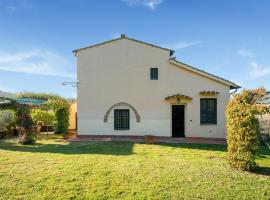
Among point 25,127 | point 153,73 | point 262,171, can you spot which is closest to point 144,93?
point 153,73

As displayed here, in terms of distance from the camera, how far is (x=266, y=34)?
59.3 ft

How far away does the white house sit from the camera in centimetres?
2073

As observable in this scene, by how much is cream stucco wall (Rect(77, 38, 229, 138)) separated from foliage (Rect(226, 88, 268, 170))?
9134 millimetres

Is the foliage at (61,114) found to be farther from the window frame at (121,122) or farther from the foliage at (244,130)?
the foliage at (244,130)

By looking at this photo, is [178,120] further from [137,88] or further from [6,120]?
[6,120]

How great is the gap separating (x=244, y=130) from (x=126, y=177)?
5305 millimetres

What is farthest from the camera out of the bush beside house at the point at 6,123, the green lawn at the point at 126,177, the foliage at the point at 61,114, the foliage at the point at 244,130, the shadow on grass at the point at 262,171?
the foliage at the point at 61,114

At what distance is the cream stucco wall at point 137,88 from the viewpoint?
68.2 feet

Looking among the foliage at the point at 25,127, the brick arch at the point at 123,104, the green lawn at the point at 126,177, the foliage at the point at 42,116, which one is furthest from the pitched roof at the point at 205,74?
the foliage at the point at 42,116

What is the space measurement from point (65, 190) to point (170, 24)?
14.5 metres

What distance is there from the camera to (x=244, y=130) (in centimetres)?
1084

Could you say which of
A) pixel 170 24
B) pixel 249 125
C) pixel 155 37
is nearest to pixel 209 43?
pixel 170 24

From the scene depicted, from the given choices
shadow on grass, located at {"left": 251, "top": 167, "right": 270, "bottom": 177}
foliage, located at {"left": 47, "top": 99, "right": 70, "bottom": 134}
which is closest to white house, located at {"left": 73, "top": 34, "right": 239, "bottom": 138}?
foliage, located at {"left": 47, "top": 99, "right": 70, "bottom": 134}

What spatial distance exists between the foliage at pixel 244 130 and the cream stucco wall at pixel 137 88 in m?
9.13
